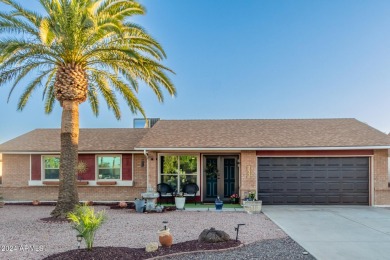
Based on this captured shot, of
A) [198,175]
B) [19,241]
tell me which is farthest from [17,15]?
[198,175]

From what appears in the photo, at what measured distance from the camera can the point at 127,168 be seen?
60.2ft

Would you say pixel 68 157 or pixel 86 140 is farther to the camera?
pixel 86 140

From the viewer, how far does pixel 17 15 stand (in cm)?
1264

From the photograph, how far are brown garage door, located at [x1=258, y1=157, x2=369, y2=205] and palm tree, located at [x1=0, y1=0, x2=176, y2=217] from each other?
230 inches

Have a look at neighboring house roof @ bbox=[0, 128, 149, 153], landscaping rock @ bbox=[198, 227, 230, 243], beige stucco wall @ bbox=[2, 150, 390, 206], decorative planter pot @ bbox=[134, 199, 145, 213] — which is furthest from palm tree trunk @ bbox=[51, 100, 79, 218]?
landscaping rock @ bbox=[198, 227, 230, 243]

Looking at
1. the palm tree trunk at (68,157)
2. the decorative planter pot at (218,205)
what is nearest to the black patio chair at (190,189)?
the decorative planter pot at (218,205)

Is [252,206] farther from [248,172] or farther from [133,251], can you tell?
[133,251]

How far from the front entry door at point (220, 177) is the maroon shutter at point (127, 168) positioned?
367cm

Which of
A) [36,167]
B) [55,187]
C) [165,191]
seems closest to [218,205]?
[165,191]

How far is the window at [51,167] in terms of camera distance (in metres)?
18.7

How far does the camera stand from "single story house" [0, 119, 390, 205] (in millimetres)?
16328

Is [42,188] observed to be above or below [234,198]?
above

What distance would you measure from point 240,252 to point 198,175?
990 cm

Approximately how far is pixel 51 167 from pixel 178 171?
648 centimetres
